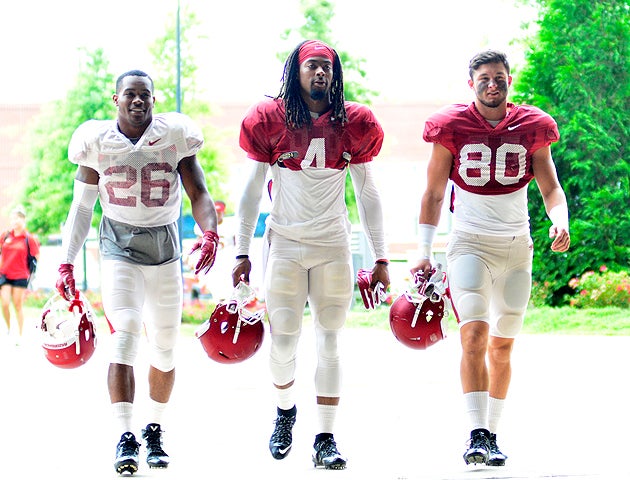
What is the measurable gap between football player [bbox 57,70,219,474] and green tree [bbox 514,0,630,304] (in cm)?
1223

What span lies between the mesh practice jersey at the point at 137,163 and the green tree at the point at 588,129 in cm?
1227

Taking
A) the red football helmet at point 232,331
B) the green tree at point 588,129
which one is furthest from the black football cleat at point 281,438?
the green tree at point 588,129

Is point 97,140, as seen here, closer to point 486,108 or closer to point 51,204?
point 486,108

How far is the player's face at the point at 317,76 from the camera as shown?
4.70 metres

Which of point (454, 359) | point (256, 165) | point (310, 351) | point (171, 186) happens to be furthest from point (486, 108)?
point (310, 351)

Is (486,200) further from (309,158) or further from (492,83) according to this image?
(309,158)

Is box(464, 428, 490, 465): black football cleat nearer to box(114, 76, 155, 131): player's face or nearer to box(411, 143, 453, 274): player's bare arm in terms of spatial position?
box(411, 143, 453, 274): player's bare arm

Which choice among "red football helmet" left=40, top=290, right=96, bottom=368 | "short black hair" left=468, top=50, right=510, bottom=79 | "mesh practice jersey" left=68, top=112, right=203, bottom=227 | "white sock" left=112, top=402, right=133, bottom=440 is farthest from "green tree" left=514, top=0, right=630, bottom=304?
"white sock" left=112, top=402, right=133, bottom=440

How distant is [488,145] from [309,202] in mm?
800

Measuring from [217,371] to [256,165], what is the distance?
451 cm

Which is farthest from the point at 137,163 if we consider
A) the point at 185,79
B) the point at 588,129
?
the point at 185,79

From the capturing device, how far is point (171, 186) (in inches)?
190

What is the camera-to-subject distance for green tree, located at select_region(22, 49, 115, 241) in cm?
2055

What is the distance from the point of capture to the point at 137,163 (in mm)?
4738
